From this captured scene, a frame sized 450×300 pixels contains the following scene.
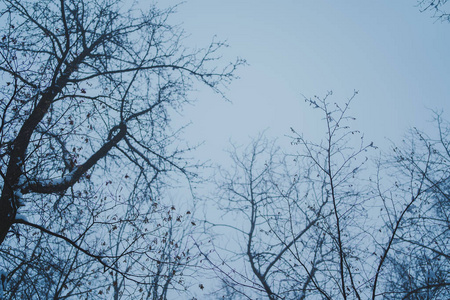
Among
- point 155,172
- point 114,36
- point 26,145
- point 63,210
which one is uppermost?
point 114,36

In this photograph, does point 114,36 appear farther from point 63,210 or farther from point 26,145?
point 63,210

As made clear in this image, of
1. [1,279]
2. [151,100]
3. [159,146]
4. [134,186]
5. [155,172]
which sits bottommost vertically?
[1,279]

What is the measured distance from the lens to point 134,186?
6109mm

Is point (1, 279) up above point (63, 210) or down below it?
below

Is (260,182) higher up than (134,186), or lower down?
→ higher up

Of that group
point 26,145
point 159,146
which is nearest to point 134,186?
point 159,146

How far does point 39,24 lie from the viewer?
5641 millimetres

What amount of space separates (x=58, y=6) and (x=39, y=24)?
2.30 feet

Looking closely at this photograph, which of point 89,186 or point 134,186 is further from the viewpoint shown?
point 134,186

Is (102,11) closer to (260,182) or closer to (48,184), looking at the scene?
(48,184)

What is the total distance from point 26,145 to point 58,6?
3.53 m

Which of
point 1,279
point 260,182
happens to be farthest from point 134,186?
point 260,182

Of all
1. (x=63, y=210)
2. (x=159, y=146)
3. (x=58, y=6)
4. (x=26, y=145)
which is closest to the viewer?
(x=26, y=145)

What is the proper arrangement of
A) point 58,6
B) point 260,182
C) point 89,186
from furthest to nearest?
point 260,182, point 58,6, point 89,186
